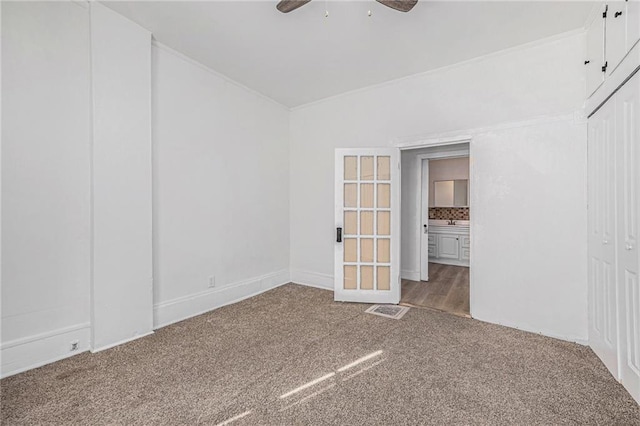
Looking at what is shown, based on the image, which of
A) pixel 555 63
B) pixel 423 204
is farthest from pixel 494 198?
pixel 423 204

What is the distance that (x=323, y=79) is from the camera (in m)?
3.88

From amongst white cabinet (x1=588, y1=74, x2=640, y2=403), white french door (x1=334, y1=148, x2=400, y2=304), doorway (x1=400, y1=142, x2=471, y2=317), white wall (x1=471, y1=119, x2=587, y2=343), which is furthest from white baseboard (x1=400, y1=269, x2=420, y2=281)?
white cabinet (x1=588, y1=74, x2=640, y2=403)

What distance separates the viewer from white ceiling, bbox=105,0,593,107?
2.51m

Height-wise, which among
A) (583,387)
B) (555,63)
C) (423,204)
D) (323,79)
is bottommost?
(583,387)

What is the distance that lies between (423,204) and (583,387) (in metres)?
3.27

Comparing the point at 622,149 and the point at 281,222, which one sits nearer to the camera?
the point at 622,149

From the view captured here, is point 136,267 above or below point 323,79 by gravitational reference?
below

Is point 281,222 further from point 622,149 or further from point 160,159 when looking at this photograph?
point 622,149

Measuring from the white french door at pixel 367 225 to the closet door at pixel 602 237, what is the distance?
6.32 feet

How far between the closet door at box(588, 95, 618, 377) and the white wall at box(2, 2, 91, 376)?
4455 millimetres

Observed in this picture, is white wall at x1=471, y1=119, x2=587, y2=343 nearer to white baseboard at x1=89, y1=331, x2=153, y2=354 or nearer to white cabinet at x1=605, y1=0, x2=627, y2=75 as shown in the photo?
white cabinet at x1=605, y1=0, x2=627, y2=75

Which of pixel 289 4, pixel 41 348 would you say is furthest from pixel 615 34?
pixel 41 348

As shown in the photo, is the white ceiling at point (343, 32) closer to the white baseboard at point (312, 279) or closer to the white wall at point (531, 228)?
the white wall at point (531, 228)

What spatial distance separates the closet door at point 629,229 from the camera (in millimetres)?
1857
